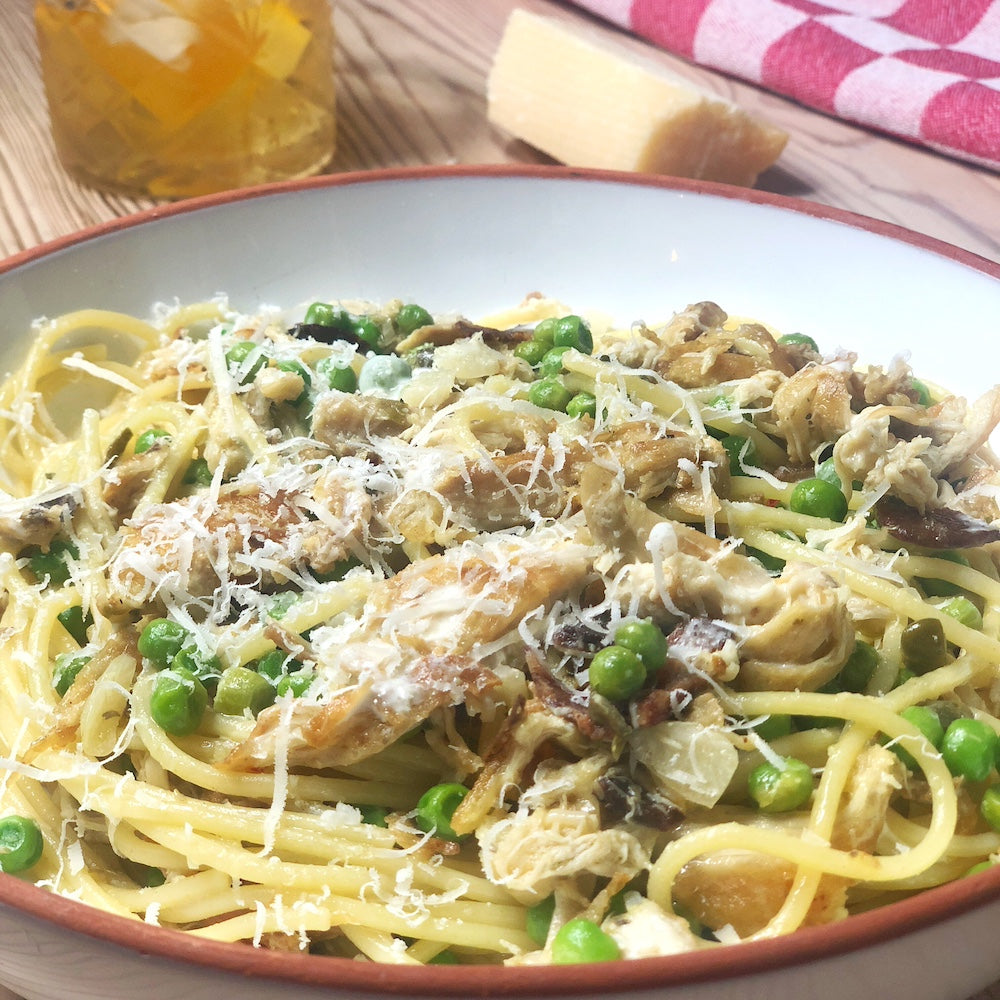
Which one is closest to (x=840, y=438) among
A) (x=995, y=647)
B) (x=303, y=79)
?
(x=995, y=647)

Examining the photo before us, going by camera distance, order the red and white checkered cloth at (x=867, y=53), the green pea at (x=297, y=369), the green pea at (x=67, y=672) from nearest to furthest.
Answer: the green pea at (x=67, y=672) < the green pea at (x=297, y=369) < the red and white checkered cloth at (x=867, y=53)

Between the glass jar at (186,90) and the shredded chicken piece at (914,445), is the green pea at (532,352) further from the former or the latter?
the glass jar at (186,90)

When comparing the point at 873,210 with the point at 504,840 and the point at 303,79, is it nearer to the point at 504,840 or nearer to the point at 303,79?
the point at 303,79

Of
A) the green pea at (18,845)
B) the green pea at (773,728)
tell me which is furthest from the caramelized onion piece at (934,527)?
the green pea at (18,845)

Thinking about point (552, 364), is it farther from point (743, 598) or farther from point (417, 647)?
point (417, 647)

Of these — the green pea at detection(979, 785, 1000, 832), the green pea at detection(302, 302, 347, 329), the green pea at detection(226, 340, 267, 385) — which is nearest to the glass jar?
the green pea at detection(302, 302, 347, 329)

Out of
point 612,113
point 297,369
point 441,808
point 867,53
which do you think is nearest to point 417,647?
point 441,808

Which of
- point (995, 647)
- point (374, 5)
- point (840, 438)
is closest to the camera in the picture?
point (995, 647)
